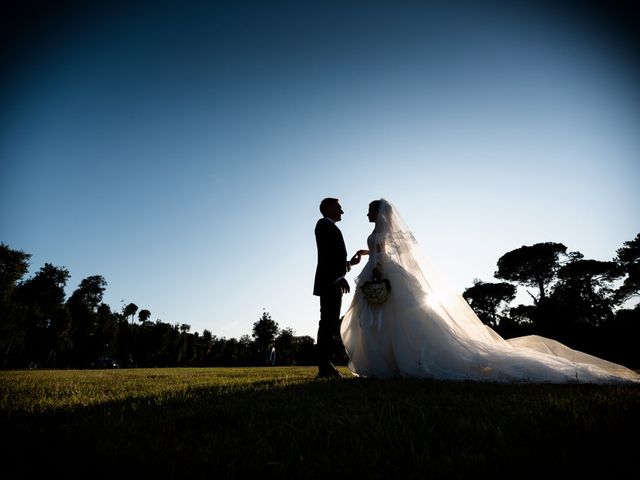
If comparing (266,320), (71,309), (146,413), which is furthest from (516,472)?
(266,320)

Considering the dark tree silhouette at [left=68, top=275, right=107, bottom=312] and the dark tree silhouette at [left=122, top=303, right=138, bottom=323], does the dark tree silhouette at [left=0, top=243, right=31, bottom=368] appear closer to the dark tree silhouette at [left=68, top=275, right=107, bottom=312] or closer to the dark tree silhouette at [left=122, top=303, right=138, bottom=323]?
the dark tree silhouette at [left=68, top=275, right=107, bottom=312]

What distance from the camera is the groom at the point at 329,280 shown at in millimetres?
7383

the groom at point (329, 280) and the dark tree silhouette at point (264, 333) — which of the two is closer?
the groom at point (329, 280)

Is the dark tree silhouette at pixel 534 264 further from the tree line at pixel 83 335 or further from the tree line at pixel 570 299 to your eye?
the tree line at pixel 83 335

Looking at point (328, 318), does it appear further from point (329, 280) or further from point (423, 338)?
point (423, 338)

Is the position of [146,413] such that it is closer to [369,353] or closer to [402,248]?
[369,353]

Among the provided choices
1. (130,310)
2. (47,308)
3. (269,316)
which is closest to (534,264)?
(269,316)

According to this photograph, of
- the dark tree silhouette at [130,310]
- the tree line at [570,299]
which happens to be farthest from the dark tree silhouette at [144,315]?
the tree line at [570,299]

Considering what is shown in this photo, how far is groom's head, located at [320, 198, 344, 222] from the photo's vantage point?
27.0 feet

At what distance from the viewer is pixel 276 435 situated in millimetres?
2072

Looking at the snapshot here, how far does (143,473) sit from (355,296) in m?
6.53

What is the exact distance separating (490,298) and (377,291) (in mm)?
57003

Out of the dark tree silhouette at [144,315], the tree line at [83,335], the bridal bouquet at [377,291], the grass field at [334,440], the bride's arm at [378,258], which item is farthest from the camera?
the dark tree silhouette at [144,315]

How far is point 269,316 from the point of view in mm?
86000
